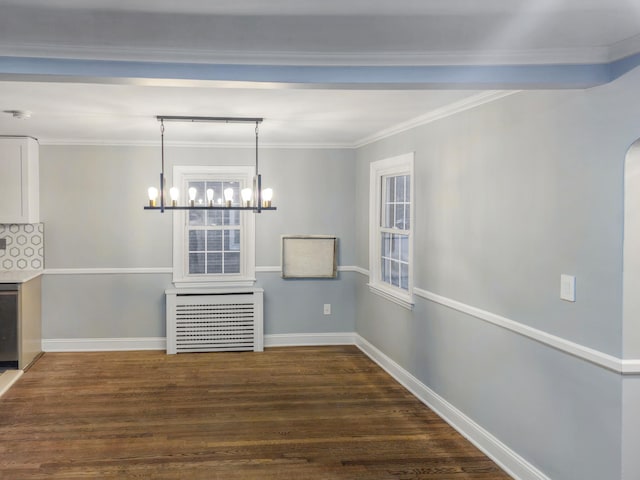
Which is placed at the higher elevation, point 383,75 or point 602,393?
point 383,75

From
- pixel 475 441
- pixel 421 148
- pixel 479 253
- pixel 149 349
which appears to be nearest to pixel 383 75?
pixel 479 253

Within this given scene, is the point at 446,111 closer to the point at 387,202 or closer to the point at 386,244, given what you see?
the point at 387,202

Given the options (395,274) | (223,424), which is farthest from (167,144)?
(223,424)

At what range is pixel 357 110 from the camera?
453 cm

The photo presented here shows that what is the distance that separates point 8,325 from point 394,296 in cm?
367

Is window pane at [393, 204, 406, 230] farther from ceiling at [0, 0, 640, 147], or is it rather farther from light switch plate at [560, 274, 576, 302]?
ceiling at [0, 0, 640, 147]

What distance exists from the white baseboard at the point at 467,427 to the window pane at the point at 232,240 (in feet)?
6.77

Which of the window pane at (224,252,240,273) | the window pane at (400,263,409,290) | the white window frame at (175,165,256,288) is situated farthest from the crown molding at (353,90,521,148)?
the window pane at (224,252,240,273)

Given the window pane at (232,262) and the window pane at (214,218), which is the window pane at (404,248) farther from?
the window pane at (214,218)

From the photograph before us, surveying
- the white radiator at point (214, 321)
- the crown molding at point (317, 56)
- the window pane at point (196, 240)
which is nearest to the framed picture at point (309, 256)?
the white radiator at point (214, 321)

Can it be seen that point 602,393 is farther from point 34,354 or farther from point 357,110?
point 34,354

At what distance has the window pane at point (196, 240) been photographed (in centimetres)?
672

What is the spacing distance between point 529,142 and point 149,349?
15.9 feet

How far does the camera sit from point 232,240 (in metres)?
6.81
